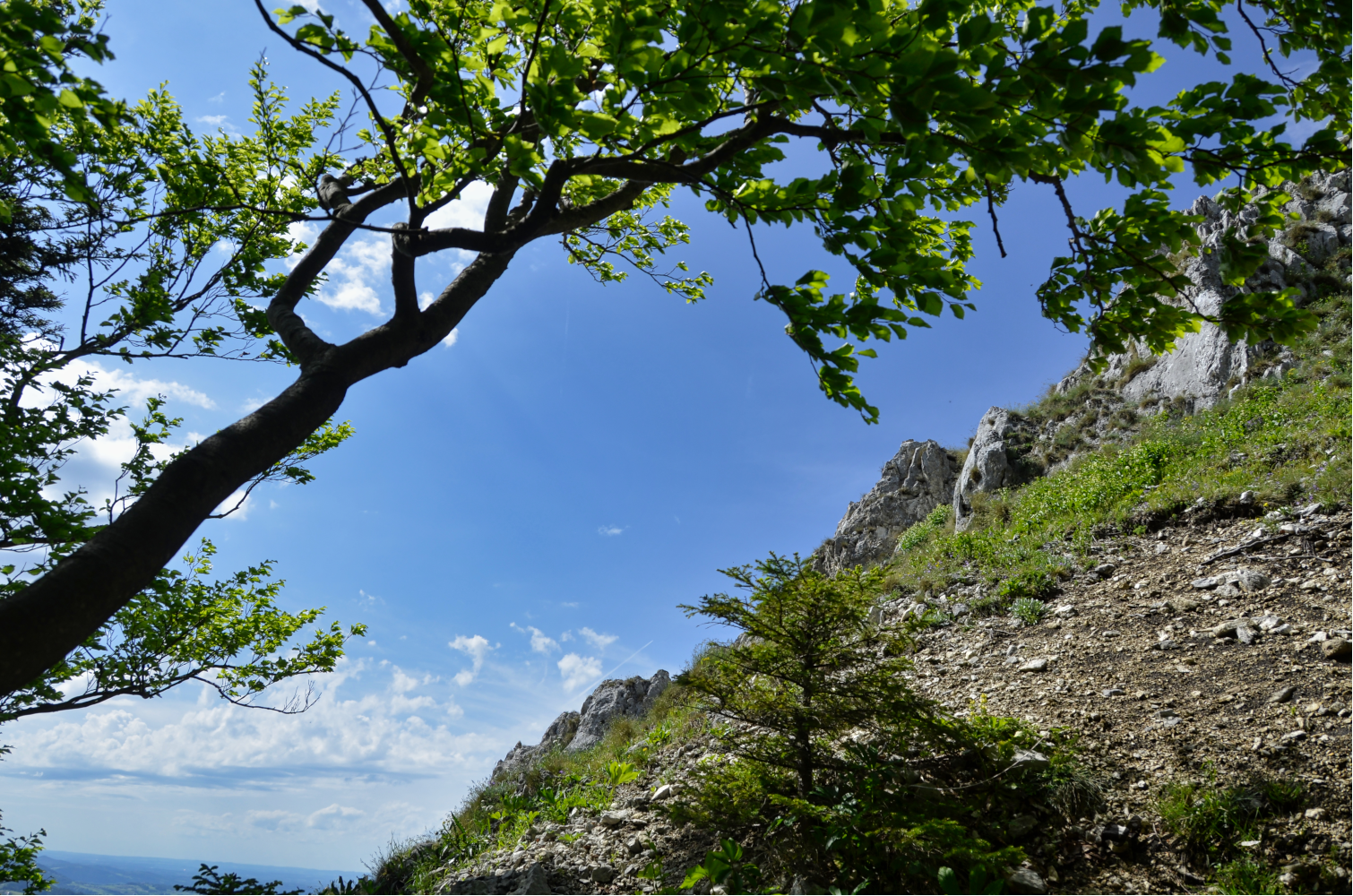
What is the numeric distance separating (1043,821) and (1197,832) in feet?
2.59

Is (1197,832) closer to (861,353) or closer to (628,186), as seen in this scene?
(861,353)

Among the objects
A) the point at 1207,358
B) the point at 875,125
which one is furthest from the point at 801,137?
the point at 1207,358

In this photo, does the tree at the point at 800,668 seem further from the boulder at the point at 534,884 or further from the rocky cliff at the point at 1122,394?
the rocky cliff at the point at 1122,394

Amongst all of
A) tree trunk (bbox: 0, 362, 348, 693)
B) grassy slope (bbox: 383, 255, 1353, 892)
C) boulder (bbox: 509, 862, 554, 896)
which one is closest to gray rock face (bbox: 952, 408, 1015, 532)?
grassy slope (bbox: 383, 255, 1353, 892)

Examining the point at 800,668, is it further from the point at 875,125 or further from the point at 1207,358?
the point at 1207,358

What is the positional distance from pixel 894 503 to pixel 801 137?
1965cm

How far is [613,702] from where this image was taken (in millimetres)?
15961

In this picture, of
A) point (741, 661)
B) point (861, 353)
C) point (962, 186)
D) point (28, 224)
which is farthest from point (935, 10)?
point (28, 224)

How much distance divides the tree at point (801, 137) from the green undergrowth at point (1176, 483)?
399 centimetres

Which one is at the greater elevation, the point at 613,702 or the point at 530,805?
the point at 613,702

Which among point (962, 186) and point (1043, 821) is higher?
point (962, 186)

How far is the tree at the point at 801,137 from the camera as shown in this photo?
2.58 meters

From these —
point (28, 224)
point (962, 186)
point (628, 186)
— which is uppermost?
point (28, 224)

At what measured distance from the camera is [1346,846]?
321 cm
